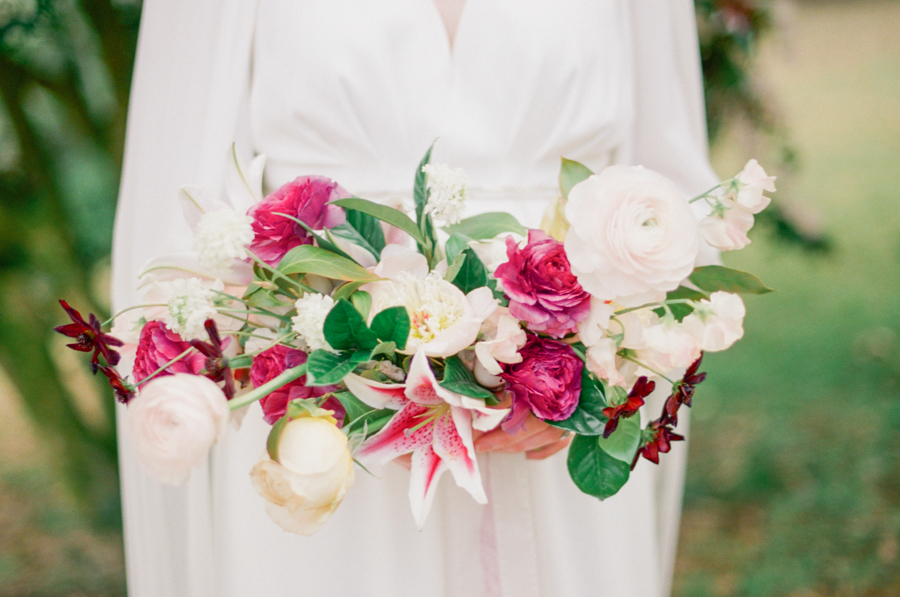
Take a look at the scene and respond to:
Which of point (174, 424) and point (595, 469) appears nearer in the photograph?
point (174, 424)

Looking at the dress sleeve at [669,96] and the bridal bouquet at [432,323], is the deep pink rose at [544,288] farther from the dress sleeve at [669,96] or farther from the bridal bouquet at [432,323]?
the dress sleeve at [669,96]

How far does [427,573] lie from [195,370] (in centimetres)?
37

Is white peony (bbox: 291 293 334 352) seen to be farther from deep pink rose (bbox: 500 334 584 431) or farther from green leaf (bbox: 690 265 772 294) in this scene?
green leaf (bbox: 690 265 772 294)

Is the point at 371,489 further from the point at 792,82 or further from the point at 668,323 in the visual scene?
the point at 792,82

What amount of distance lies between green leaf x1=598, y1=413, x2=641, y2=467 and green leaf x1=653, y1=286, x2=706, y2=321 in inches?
3.9

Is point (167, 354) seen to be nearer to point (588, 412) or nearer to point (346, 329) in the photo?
point (346, 329)

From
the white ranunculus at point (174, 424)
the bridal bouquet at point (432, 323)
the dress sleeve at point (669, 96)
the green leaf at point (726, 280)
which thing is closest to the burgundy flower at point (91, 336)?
the bridal bouquet at point (432, 323)

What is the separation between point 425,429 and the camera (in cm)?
53

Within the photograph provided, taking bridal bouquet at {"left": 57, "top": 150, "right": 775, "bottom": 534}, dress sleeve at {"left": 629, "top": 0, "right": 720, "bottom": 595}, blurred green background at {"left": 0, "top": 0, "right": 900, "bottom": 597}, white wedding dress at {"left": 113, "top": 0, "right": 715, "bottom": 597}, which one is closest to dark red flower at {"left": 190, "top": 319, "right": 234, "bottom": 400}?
bridal bouquet at {"left": 57, "top": 150, "right": 775, "bottom": 534}

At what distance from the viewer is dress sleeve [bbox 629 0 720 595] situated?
2.94ft

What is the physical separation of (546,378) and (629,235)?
0.41ft

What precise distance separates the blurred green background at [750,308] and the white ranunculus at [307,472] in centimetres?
135

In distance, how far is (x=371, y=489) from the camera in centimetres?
73

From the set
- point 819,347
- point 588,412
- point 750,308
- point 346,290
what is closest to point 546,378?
point 588,412
